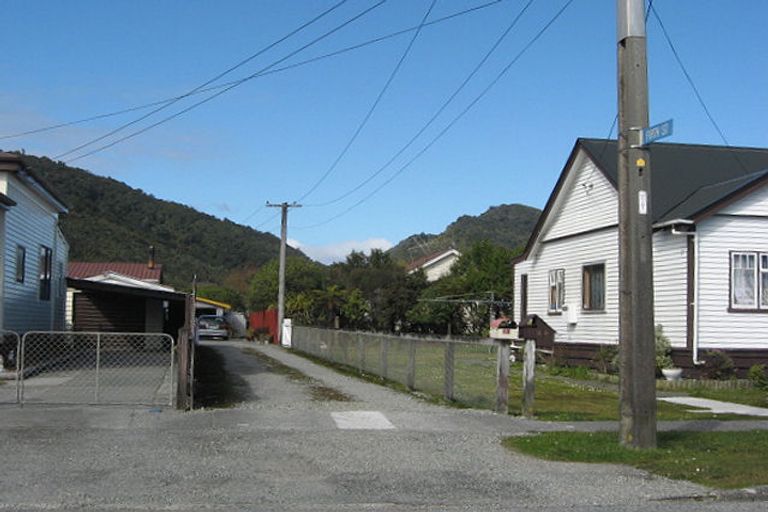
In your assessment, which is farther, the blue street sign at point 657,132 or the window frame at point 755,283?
the window frame at point 755,283

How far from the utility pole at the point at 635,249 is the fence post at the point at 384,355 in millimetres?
10035

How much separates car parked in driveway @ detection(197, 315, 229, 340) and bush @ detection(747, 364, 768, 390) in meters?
34.9

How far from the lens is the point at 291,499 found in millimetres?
7949

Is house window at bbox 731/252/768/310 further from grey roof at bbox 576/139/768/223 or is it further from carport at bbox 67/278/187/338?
carport at bbox 67/278/187/338

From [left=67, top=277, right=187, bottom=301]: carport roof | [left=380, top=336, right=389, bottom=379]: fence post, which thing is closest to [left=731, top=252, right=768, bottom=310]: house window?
[left=380, top=336, right=389, bottom=379]: fence post

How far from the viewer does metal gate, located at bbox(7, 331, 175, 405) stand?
14.4 meters

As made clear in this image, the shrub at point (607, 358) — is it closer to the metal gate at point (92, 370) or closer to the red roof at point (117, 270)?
the metal gate at point (92, 370)

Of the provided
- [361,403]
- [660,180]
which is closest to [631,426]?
[361,403]

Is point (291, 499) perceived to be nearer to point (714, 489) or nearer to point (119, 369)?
point (714, 489)

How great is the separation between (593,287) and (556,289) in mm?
2102

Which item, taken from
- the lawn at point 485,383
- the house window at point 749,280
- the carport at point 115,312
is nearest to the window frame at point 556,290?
the lawn at point 485,383

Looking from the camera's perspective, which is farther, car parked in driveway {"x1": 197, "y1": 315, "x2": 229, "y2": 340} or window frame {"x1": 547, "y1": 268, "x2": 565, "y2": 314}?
car parked in driveway {"x1": 197, "y1": 315, "x2": 229, "y2": 340}

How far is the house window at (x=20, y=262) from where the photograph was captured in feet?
70.7

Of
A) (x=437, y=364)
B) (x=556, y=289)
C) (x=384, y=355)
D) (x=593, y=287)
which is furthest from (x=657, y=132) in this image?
(x=556, y=289)
